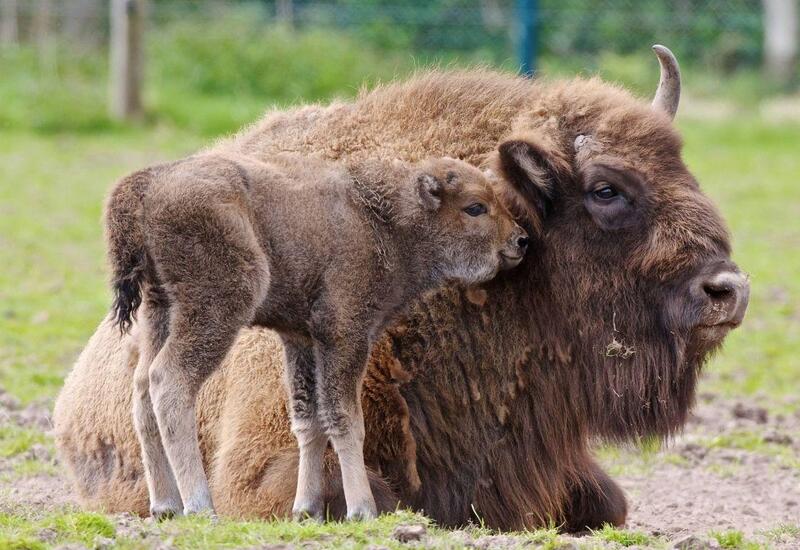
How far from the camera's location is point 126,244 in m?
5.04

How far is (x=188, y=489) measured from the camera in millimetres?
5059

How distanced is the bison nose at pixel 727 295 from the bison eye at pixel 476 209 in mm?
952

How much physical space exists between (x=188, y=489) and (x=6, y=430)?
338cm

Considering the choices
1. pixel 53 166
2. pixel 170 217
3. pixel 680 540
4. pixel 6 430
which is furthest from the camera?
pixel 53 166

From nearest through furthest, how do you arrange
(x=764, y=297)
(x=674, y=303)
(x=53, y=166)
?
(x=674, y=303), (x=764, y=297), (x=53, y=166)

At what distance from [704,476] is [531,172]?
295 cm

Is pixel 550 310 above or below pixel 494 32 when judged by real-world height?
below

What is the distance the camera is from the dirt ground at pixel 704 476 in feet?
21.7

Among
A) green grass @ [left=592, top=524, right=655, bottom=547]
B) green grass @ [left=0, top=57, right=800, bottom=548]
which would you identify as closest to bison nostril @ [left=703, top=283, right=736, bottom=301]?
green grass @ [left=0, top=57, right=800, bottom=548]

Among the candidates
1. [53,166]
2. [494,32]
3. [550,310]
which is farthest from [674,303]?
[494,32]

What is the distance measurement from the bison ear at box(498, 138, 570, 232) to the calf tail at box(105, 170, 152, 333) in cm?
160

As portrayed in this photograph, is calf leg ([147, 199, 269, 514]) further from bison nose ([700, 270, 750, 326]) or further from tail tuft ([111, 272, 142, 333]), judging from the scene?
bison nose ([700, 270, 750, 326])

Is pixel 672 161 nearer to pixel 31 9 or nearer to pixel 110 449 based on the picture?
pixel 110 449

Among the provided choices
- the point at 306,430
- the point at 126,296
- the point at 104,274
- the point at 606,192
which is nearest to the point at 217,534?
the point at 306,430
